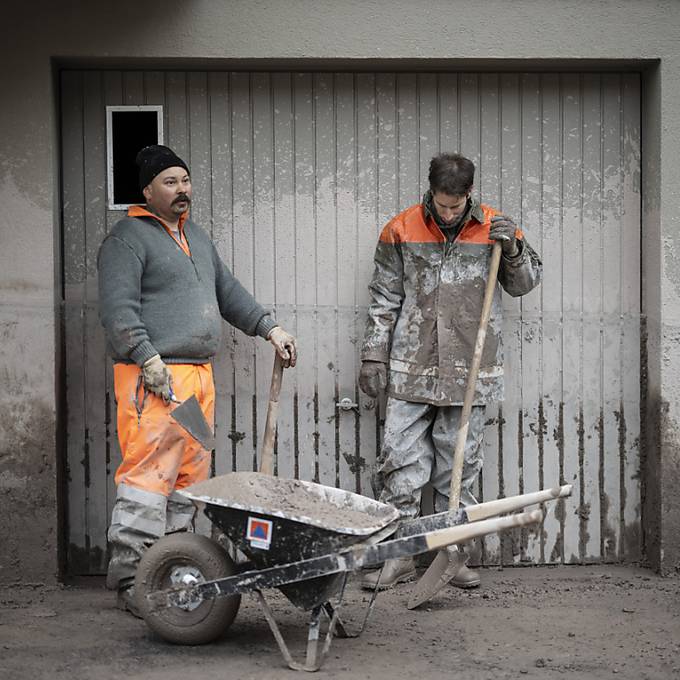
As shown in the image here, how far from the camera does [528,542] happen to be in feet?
20.5

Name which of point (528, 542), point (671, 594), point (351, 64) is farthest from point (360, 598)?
point (351, 64)

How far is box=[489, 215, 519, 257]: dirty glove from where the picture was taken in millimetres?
5473

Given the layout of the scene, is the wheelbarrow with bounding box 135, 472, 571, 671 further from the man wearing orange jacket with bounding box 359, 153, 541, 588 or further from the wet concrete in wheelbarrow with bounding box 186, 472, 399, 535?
the man wearing orange jacket with bounding box 359, 153, 541, 588

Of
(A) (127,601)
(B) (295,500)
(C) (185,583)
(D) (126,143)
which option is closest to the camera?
(C) (185,583)

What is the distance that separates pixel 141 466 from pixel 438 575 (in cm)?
149

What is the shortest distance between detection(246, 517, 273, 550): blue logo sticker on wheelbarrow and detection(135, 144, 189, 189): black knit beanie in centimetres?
188

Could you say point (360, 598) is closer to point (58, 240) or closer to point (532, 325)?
point (532, 325)

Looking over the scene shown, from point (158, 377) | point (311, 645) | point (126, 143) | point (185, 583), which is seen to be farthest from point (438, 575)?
point (126, 143)

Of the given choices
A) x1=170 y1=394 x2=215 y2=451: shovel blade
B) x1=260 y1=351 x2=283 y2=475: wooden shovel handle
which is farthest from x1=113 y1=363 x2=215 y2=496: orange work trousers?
x1=260 y1=351 x2=283 y2=475: wooden shovel handle

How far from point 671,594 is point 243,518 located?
2.44 meters

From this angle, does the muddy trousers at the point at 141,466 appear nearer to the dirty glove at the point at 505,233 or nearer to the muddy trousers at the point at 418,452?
the muddy trousers at the point at 418,452

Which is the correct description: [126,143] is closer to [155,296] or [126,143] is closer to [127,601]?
[155,296]

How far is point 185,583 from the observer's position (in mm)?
4684

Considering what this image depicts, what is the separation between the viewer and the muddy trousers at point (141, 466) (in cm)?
524
